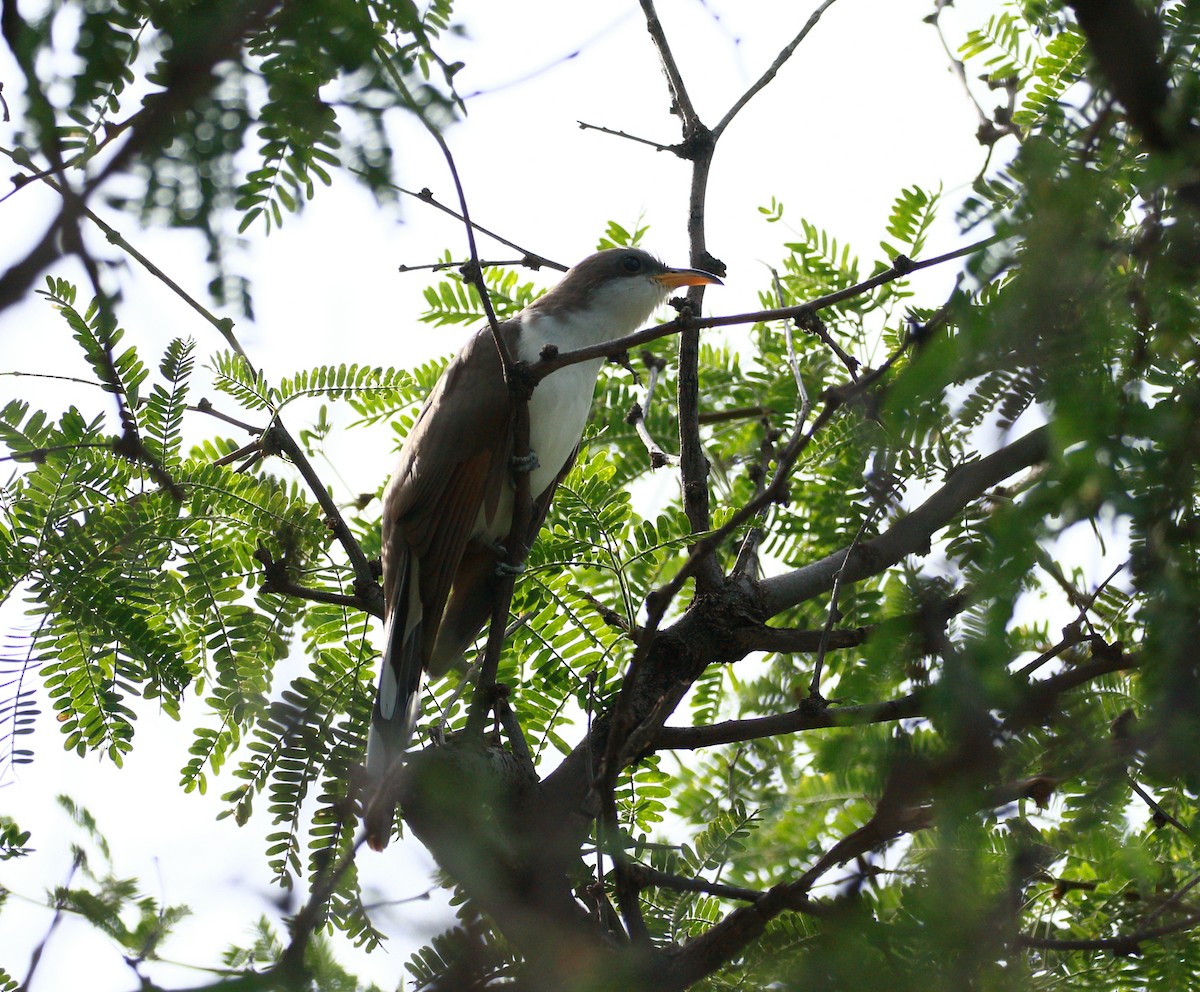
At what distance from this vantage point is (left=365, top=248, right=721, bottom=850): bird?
3.82 metres

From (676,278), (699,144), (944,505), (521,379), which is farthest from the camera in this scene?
(676,278)

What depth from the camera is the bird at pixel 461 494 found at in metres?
3.82

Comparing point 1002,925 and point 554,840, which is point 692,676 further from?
point 1002,925

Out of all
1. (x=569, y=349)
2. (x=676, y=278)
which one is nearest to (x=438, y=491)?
(x=569, y=349)

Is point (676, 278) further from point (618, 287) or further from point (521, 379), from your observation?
point (521, 379)

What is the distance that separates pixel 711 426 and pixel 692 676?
185 centimetres

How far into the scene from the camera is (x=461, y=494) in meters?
4.27

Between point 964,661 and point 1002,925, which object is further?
point 1002,925

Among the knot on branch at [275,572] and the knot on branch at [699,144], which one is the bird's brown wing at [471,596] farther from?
the knot on branch at [699,144]

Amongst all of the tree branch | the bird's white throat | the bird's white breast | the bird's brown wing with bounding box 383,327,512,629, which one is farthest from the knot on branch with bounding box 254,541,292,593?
the tree branch

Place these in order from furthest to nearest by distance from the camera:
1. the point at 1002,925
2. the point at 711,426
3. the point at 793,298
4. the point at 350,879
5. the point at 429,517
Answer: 1. the point at 711,426
2. the point at 793,298
3. the point at 429,517
4. the point at 350,879
5. the point at 1002,925

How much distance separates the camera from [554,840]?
117 inches

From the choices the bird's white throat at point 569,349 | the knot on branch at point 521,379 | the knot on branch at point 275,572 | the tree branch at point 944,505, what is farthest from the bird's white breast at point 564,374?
the tree branch at point 944,505

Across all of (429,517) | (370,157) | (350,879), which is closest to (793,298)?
(429,517)
